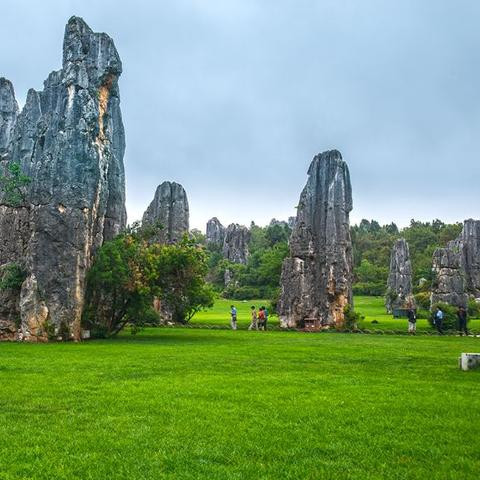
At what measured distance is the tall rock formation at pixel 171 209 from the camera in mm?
56500

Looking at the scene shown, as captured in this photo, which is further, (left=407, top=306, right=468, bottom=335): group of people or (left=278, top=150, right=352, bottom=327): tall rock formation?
(left=278, top=150, right=352, bottom=327): tall rock formation

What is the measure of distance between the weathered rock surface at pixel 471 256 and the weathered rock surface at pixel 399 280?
6789mm

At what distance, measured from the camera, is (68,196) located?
95.0ft

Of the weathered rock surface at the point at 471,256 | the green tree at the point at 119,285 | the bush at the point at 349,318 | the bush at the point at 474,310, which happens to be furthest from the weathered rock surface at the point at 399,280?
the green tree at the point at 119,285

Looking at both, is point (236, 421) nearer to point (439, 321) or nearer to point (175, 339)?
point (175, 339)

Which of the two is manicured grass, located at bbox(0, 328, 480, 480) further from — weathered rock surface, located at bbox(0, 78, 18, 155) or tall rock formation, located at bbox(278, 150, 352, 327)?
weathered rock surface, located at bbox(0, 78, 18, 155)

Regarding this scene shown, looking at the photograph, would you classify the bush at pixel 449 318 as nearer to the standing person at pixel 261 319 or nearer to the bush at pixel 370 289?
the standing person at pixel 261 319

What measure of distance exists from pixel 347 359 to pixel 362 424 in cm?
971

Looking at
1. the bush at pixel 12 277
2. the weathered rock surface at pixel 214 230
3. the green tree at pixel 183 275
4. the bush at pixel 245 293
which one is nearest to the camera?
the bush at pixel 12 277

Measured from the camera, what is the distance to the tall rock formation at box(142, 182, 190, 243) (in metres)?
56.5

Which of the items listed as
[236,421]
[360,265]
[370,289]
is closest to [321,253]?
[236,421]

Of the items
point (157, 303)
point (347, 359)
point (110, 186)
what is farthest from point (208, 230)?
point (347, 359)

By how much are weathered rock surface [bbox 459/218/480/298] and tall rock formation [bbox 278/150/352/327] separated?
1054 inches

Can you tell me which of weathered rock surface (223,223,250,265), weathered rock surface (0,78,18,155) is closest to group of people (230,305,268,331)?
weathered rock surface (0,78,18,155)
